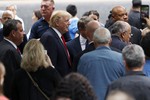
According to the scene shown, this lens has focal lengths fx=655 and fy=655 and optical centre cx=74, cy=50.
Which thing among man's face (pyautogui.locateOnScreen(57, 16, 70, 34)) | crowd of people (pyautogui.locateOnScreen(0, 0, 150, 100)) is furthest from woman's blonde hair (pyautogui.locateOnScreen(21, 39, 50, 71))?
man's face (pyautogui.locateOnScreen(57, 16, 70, 34))

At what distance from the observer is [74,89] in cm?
480

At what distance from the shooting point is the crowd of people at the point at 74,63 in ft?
18.7

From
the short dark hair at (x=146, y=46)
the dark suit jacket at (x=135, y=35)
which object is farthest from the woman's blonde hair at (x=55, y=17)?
the short dark hair at (x=146, y=46)

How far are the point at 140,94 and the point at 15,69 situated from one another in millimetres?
2566

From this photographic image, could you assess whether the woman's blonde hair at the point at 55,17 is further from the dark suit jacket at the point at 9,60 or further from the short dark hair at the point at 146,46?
the short dark hair at the point at 146,46

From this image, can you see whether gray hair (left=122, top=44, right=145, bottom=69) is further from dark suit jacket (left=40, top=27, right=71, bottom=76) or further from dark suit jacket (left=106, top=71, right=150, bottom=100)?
dark suit jacket (left=40, top=27, right=71, bottom=76)

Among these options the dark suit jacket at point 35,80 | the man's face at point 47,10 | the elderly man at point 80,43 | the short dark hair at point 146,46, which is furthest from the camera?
the man's face at point 47,10

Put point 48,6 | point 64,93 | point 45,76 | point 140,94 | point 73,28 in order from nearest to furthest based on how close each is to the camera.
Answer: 1. point 64,93
2. point 140,94
3. point 45,76
4. point 48,6
5. point 73,28

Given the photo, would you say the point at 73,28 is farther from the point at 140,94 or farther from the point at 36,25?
the point at 140,94

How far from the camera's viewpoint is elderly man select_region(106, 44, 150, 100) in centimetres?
639

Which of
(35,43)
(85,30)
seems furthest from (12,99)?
(85,30)

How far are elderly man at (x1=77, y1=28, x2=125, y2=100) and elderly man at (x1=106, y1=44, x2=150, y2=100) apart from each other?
0.88 metres

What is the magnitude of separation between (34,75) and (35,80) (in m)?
0.06

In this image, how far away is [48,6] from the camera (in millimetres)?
10469
